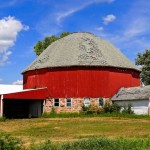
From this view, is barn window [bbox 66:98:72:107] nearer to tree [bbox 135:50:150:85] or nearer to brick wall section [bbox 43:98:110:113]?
brick wall section [bbox 43:98:110:113]

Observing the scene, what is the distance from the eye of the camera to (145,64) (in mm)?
67562

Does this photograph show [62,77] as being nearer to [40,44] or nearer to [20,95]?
[20,95]

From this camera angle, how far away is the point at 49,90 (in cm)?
4609

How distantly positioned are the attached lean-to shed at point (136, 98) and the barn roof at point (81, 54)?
3721 mm

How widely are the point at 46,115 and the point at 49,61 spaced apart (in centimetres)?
698

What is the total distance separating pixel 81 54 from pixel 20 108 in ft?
35.5

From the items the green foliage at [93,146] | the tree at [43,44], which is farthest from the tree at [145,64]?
the green foliage at [93,146]

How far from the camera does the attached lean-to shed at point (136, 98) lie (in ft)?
132

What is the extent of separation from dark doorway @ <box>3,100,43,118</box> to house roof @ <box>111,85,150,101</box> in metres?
10.0

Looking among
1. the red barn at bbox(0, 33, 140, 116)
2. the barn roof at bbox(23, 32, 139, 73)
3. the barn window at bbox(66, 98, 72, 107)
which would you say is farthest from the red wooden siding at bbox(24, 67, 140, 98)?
the barn roof at bbox(23, 32, 139, 73)

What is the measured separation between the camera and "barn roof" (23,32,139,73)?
45719mm

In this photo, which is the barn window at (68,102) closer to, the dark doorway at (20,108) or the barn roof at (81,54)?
the barn roof at (81,54)

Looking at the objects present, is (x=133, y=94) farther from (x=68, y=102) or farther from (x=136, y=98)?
(x=68, y=102)

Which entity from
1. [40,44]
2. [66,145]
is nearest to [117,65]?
[40,44]
